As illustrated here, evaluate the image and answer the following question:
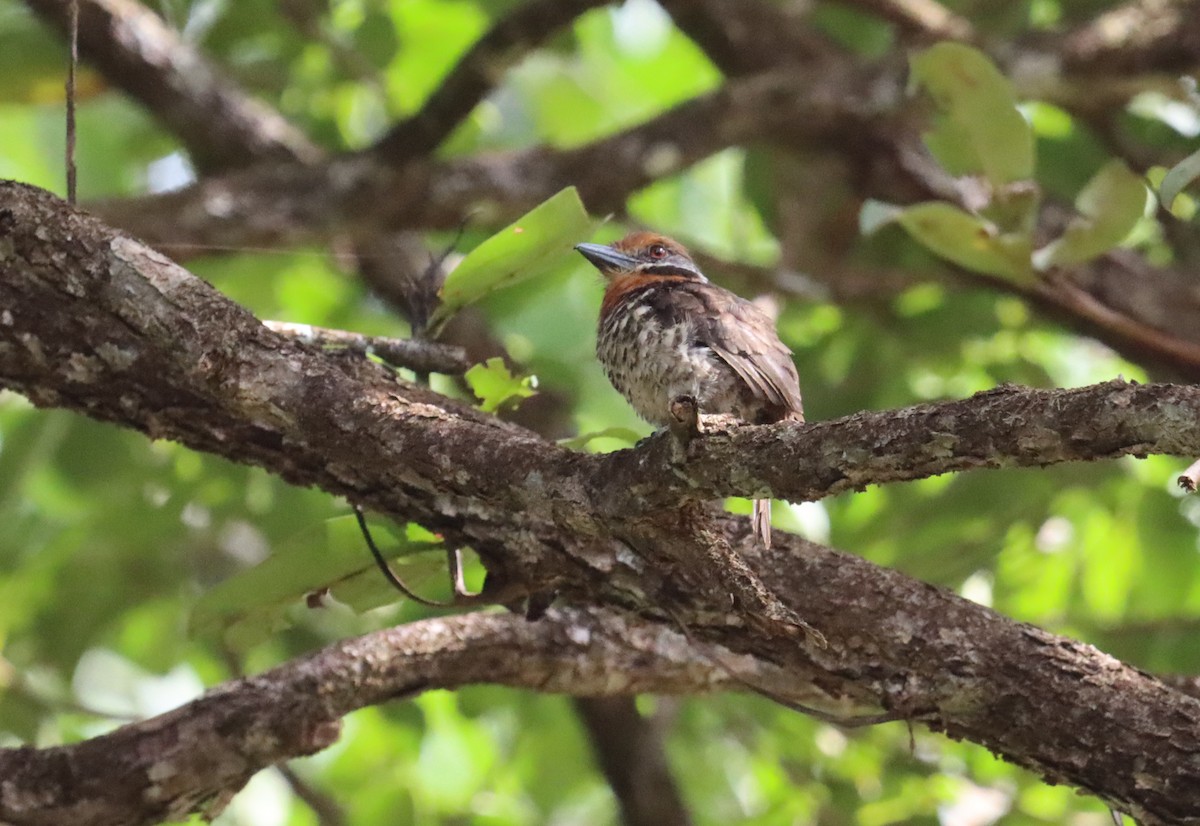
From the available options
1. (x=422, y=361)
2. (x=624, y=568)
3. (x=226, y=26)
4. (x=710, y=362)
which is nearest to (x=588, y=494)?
(x=624, y=568)

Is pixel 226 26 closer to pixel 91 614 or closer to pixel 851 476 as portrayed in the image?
pixel 91 614

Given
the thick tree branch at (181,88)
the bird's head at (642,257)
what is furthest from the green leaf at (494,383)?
the thick tree branch at (181,88)

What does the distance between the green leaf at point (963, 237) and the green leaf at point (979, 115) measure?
0.15 m

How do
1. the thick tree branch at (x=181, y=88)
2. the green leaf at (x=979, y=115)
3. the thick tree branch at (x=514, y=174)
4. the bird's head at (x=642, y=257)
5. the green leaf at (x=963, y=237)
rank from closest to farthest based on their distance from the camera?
the green leaf at (x=963, y=237)
the green leaf at (x=979, y=115)
the bird's head at (x=642, y=257)
the thick tree branch at (x=514, y=174)
the thick tree branch at (x=181, y=88)

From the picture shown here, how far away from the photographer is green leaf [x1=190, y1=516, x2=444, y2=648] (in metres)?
2.56

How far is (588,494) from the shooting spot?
1923 millimetres

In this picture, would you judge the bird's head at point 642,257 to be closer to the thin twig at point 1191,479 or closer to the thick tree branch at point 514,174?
the thick tree branch at point 514,174

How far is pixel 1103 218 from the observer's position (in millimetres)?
3080

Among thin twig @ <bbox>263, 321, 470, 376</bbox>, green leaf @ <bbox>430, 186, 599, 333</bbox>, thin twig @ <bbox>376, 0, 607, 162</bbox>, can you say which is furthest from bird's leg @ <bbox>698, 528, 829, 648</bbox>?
thin twig @ <bbox>376, 0, 607, 162</bbox>

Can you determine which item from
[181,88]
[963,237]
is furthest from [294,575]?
[181,88]

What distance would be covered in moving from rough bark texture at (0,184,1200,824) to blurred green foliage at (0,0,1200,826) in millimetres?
471

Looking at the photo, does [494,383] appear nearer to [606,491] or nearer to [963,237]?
[606,491]

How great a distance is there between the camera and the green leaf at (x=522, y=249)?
2.40 meters

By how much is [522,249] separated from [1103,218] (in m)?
1.48
